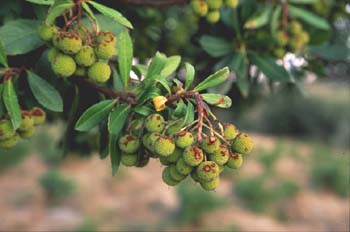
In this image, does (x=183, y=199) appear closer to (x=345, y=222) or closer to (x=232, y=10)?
(x=345, y=222)

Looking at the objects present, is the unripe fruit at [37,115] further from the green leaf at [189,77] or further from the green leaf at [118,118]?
the green leaf at [189,77]

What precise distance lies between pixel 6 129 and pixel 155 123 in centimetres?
28

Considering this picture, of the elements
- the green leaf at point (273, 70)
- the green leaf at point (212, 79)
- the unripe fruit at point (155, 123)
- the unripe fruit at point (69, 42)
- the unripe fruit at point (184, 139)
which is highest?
the unripe fruit at point (69, 42)

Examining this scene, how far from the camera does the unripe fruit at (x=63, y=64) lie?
36.7 inches

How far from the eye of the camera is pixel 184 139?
34.4 inches

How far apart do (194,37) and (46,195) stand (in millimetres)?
3850

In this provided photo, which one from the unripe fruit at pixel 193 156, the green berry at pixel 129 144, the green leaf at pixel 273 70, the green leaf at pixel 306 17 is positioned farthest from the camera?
the green leaf at pixel 306 17

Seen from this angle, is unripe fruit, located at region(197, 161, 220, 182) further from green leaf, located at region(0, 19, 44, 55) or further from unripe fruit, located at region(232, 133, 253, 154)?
green leaf, located at region(0, 19, 44, 55)

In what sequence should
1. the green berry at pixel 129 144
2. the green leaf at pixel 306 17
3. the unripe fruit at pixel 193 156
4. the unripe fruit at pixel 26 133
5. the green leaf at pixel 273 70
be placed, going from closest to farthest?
the unripe fruit at pixel 193 156 → the green berry at pixel 129 144 → the unripe fruit at pixel 26 133 → the green leaf at pixel 273 70 → the green leaf at pixel 306 17

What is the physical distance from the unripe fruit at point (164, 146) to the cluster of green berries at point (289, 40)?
0.65 meters

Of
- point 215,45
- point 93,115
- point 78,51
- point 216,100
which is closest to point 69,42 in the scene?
point 78,51

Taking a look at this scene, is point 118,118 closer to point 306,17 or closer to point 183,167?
point 183,167

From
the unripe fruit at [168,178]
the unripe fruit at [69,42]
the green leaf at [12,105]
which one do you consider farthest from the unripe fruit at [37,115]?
the unripe fruit at [168,178]

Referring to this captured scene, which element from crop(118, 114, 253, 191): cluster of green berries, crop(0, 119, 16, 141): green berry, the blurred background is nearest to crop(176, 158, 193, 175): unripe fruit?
crop(118, 114, 253, 191): cluster of green berries
